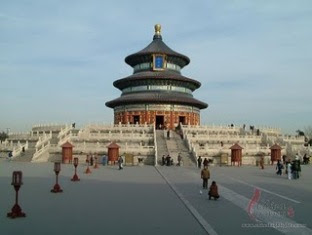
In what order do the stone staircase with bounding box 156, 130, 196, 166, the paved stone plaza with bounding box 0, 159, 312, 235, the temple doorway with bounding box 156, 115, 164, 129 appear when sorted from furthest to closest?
the temple doorway with bounding box 156, 115, 164, 129
the stone staircase with bounding box 156, 130, 196, 166
the paved stone plaza with bounding box 0, 159, 312, 235

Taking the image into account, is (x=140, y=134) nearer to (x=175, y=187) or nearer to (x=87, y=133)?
(x=87, y=133)

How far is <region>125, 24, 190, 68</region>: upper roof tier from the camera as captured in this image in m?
66.9

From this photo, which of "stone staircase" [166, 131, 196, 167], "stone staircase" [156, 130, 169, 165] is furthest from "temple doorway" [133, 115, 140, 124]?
"stone staircase" [166, 131, 196, 167]

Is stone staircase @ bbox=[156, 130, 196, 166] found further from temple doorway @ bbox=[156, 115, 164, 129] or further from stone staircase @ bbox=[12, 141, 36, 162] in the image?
temple doorway @ bbox=[156, 115, 164, 129]

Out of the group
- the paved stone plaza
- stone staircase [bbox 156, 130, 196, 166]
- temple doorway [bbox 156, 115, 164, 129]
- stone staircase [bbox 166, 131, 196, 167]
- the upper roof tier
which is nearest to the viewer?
the paved stone plaza

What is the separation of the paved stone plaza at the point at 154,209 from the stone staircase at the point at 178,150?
1647cm

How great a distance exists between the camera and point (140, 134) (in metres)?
45.8

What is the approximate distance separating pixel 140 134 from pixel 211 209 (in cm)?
3195

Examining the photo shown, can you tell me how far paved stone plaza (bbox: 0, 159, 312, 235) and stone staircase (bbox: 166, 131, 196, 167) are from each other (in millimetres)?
16470

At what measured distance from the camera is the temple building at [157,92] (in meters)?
61.3

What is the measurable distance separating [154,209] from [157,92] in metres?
49.7

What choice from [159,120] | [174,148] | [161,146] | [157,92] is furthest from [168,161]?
[157,92]

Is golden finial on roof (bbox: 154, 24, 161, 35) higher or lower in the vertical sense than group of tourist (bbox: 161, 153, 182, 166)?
higher

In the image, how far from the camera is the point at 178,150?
40.8 meters
